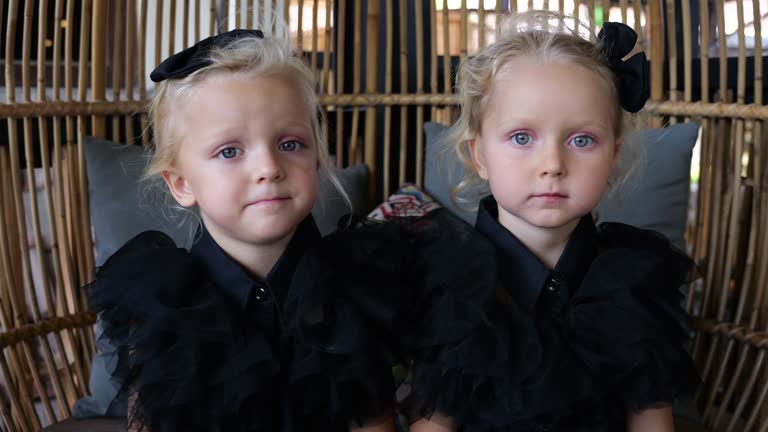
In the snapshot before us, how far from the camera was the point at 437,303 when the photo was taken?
3.20 feet

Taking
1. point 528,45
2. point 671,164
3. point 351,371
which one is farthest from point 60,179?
point 671,164

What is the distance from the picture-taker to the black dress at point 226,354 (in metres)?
0.92

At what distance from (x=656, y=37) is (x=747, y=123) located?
24 cm

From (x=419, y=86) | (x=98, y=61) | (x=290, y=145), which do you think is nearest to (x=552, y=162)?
(x=290, y=145)

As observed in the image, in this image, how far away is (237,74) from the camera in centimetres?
94

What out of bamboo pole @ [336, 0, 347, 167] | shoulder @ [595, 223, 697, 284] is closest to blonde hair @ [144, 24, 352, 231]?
shoulder @ [595, 223, 697, 284]

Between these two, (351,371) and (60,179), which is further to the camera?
(60,179)

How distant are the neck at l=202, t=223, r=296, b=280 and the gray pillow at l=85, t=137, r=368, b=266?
0.31 metres

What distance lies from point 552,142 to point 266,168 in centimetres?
35

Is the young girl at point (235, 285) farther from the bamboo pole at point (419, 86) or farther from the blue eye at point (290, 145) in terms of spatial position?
the bamboo pole at point (419, 86)

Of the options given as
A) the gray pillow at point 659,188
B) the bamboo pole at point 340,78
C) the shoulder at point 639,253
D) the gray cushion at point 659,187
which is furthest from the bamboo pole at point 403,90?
the shoulder at point 639,253

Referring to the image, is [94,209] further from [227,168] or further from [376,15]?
[376,15]

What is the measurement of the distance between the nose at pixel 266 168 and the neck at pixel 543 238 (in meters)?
0.33

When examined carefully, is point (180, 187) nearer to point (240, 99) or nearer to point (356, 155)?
point (240, 99)
